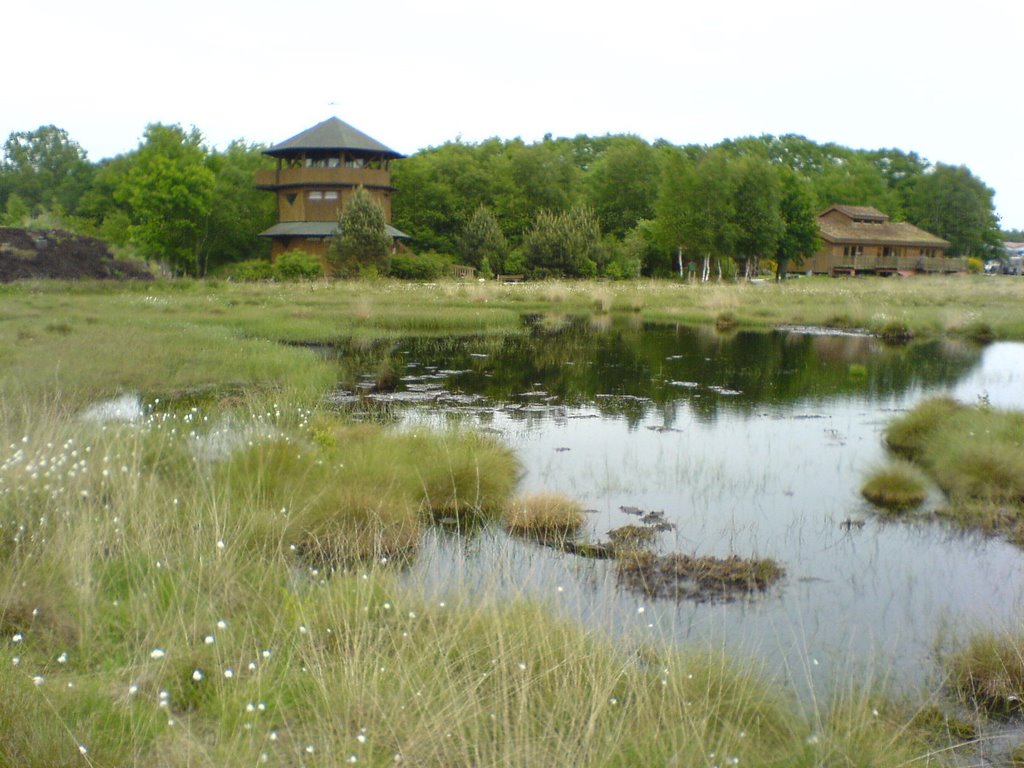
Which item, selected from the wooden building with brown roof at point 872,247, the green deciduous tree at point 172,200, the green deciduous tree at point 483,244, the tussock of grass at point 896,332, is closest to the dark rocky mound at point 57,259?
the green deciduous tree at point 172,200

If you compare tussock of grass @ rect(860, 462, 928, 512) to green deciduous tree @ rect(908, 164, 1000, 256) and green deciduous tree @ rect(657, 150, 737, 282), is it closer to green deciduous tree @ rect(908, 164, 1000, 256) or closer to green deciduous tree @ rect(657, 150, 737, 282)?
green deciduous tree @ rect(657, 150, 737, 282)

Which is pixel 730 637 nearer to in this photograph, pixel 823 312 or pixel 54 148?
pixel 823 312

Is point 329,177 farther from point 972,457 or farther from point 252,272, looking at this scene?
point 972,457

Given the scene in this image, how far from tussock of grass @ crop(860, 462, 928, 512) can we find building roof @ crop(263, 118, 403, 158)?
173ft

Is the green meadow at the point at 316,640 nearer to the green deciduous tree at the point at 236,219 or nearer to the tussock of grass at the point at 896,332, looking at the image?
the tussock of grass at the point at 896,332

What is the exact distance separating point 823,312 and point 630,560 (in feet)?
110

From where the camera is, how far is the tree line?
62.9 m

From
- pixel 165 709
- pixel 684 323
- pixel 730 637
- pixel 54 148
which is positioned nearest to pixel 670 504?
pixel 730 637

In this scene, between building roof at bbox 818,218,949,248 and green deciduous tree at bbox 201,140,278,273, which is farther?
building roof at bbox 818,218,949,248

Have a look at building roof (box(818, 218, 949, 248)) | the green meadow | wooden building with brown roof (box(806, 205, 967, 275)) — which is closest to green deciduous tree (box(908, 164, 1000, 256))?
building roof (box(818, 218, 949, 248))

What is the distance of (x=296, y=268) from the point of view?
51.0 meters

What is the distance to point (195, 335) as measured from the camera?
74.5ft

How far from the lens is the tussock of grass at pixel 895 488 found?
39.0 ft

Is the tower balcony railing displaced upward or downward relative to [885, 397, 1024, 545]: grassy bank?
upward
